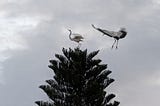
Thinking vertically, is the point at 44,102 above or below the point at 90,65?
below

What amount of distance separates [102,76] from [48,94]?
2.47m

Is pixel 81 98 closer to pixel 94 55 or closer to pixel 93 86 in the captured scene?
pixel 93 86

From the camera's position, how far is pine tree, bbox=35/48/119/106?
2145 centimetres

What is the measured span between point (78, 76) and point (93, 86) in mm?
778

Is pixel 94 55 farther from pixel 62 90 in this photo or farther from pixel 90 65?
pixel 62 90

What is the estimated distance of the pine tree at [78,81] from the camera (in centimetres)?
2145

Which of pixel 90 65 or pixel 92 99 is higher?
pixel 90 65

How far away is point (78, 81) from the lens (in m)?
21.6

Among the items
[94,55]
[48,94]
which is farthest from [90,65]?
[48,94]

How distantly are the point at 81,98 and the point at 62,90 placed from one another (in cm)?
98

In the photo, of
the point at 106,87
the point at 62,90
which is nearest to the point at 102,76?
the point at 106,87

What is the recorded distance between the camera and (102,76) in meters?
22.2

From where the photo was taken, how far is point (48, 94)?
861 inches

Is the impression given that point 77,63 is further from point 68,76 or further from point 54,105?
point 54,105
